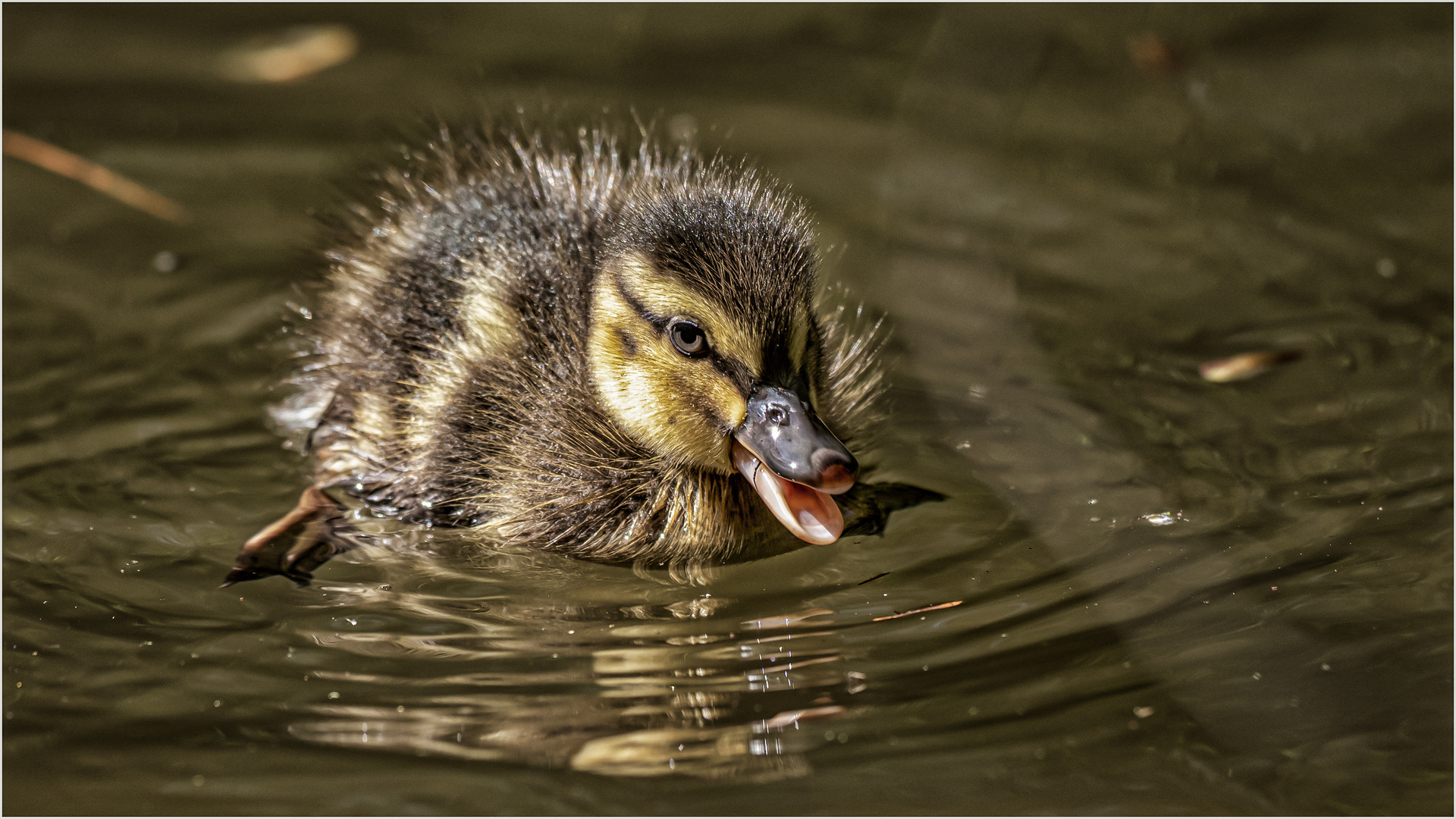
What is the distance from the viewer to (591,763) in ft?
7.71

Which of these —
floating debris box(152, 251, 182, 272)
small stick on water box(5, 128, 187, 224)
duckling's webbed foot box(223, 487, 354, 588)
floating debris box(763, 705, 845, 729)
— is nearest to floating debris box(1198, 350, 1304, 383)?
floating debris box(763, 705, 845, 729)

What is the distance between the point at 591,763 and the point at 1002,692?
0.71 m

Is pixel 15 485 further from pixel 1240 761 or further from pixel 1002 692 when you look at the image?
pixel 1240 761

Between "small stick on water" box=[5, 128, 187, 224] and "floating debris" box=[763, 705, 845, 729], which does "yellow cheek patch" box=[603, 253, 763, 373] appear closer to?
"floating debris" box=[763, 705, 845, 729]

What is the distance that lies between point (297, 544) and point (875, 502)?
1226mm

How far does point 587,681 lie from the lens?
2541mm

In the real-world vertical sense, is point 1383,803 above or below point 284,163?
below

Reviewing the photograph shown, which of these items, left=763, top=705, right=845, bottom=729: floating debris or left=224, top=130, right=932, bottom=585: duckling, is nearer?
left=763, top=705, right=845, bottom=729: floating debris

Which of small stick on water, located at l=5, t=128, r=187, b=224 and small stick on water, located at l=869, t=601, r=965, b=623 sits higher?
small stick on water, located at l=5, t=128, r=187, b=224

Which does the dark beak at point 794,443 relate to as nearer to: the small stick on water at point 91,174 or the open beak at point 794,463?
the open beak at point 794,463

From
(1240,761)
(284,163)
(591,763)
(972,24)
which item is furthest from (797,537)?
(972,24)

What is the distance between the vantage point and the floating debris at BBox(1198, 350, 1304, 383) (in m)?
3.66

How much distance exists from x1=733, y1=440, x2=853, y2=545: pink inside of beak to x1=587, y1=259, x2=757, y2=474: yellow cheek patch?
0.07 metres

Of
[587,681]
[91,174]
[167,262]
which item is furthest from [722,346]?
[91,174]
